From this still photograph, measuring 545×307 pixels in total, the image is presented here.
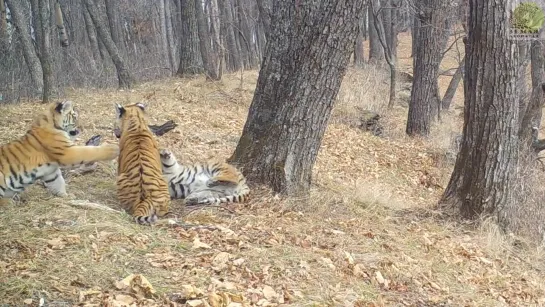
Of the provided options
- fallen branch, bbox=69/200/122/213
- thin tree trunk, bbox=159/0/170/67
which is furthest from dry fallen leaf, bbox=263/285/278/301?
thin tree trunk, bbox=159/0/170/67

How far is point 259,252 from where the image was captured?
5.07 m

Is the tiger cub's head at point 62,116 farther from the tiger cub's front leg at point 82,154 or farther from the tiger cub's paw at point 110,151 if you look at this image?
the tiger cub's paw at point 110,151

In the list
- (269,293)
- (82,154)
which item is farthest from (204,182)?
(269,293)

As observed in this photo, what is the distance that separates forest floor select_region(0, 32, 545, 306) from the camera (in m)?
4.14

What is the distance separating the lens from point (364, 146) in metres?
11.6

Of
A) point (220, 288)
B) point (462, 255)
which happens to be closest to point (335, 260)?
point (220, 288)

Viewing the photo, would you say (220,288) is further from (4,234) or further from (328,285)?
(4,234)

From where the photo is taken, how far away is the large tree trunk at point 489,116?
23.2ft

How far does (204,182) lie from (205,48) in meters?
8.37

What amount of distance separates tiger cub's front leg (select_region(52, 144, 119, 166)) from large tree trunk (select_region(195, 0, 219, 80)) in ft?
26.4

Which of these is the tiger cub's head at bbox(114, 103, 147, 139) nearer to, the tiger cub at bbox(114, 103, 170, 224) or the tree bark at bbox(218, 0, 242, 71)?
the tiger cub at bbox(114, 103, 170, 224)

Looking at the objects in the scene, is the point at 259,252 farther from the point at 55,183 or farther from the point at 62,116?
the point at 62,116

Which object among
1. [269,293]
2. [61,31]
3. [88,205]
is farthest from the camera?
[61,31]

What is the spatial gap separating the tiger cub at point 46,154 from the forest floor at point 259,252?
0.66 ft
